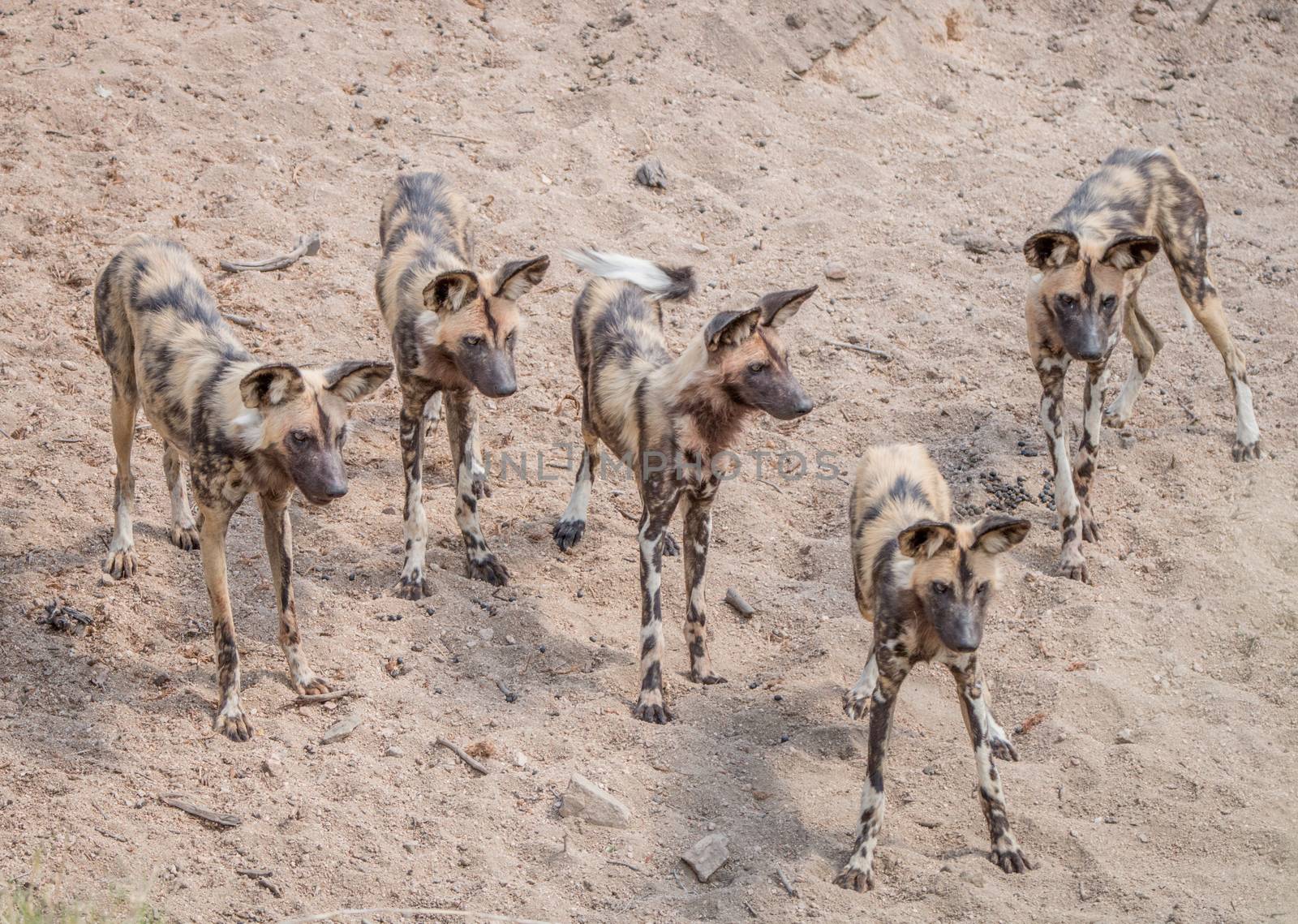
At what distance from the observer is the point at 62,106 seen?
9.35 meters

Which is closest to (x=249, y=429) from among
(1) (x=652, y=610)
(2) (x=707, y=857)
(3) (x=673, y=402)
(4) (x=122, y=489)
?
(4) (x=122, y=489)

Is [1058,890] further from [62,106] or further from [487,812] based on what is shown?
[62,106]

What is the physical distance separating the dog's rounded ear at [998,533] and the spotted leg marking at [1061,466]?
7.32 feet

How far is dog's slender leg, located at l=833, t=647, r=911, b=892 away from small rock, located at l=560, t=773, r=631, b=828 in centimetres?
88

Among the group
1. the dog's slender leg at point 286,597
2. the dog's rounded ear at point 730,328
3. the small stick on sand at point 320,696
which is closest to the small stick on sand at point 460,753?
the small stick on sand at point 320,696

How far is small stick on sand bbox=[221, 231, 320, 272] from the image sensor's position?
8.52m

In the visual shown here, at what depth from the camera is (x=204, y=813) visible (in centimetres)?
514

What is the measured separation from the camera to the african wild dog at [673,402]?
608 cm

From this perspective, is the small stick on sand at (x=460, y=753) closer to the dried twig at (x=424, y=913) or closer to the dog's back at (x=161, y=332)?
the dried twig at (x=424, y=913)

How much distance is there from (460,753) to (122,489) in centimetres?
228

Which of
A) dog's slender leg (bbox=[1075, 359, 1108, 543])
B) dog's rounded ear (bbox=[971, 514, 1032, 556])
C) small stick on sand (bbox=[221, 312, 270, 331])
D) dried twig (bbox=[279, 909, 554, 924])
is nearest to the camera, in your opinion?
dried twig (bbox=[279, 909, 554, 924])

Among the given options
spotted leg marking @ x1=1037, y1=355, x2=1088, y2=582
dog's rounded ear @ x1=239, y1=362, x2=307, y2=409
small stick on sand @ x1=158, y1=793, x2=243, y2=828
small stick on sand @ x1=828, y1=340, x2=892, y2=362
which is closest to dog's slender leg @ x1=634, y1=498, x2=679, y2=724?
dog's rounded ear @ x1=239, y1=362, x2=307, y2=409

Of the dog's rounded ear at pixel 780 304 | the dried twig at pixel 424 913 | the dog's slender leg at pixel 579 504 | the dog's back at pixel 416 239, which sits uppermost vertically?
the dog's rounded ear at pixel 780 304

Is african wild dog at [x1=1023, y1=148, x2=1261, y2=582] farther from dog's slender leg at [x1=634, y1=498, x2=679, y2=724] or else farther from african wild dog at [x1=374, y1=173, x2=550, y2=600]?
african wild dog at [x1=374, y1=173, x2=550, y2=600]
